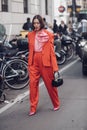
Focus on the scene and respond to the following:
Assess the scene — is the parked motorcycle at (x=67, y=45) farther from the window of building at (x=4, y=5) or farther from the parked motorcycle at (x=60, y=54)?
the window of building at (x=4, y=5)

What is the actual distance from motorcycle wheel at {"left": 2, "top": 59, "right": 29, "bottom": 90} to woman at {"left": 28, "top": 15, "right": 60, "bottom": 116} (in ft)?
8.44

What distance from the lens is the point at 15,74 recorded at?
452 inches

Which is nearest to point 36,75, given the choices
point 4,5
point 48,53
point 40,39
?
point 48,53

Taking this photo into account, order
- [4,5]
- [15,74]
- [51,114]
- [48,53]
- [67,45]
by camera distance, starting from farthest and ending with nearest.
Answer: [4,5]
[67,45]
[15,74]
[48,53]
[51,114]

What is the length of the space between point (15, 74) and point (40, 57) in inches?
111

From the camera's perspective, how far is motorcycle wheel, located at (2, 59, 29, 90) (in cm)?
1143

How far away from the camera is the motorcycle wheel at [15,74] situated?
11430 millimetres

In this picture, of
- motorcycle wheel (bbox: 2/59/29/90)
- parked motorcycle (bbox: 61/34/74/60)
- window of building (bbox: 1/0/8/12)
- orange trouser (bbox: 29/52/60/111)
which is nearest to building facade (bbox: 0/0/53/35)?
window of building (bbox: 1/0/8/12)

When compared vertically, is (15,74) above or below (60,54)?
above

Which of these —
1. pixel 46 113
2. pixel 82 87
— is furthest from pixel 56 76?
pixel 82 87

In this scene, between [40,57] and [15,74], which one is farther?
[15,74]

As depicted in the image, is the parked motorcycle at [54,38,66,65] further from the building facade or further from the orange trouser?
the orange trouser

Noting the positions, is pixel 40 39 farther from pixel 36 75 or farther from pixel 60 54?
pixel 60 54

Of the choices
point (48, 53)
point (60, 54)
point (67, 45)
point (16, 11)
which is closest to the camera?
point (48, 53)
